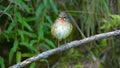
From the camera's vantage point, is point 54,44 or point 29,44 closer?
point 29,44

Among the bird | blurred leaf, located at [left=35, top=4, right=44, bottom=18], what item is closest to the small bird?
the bird

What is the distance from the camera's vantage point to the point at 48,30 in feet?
9.65

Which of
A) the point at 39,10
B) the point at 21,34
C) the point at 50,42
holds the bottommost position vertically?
the point at 50,42

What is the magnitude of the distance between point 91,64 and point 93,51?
0.66 feet

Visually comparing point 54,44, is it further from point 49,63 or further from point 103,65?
point 103,65

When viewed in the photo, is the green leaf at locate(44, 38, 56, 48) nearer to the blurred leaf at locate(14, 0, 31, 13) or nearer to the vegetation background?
the vegetation background

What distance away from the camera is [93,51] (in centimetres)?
321

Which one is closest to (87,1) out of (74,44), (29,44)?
(29,44)

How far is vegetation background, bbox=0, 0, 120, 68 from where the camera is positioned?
8.92 ft

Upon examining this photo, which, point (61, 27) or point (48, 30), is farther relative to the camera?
point (48, 30)

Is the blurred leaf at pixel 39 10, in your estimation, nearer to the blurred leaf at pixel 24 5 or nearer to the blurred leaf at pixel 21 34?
the blurred leaf at pixel 24 5

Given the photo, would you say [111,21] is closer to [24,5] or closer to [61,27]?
[61,27]

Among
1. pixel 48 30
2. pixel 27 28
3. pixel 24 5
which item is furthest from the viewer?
pixel 48 30

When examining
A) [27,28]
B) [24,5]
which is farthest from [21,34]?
[24,5]
